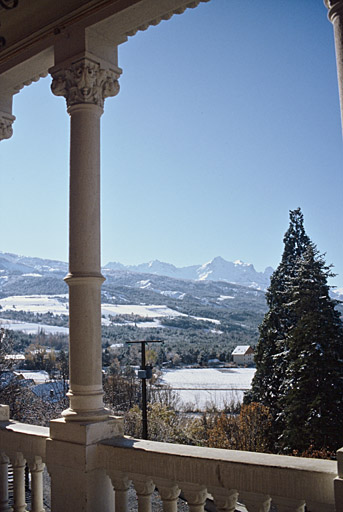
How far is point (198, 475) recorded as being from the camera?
18.0 ft

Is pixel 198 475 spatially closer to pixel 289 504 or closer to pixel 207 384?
pixel 289 504

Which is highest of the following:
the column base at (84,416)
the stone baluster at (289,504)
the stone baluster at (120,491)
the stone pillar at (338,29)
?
the stone pillar at (338,29)

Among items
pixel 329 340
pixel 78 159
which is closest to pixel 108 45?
pixel 78 159

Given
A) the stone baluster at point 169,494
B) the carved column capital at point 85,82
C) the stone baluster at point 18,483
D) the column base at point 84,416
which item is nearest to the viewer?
the stone baluster at point 169,494

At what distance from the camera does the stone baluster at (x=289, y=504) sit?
15.6 feet

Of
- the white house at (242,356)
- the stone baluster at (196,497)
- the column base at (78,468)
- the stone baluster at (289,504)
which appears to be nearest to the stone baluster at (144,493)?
the stone baluster at (196,497)

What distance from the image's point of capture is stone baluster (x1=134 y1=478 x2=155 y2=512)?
5.96 m

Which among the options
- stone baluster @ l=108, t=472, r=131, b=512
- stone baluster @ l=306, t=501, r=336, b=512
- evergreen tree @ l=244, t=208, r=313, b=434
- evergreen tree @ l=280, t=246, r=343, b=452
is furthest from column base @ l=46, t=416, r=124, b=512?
evergreen tree @ l=244, t=208, r=313, b=434

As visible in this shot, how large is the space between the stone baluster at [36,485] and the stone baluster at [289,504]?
3809 mm

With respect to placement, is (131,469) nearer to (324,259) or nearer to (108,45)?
(108,45)

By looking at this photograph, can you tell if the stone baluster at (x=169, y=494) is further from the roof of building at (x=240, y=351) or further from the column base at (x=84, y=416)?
the roof of building at (x=240, y=351)

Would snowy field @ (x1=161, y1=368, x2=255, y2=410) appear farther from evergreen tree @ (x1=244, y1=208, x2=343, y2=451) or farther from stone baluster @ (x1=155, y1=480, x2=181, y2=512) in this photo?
stone baluster @ (x1=155, y1=480, x2=181, y2=512)

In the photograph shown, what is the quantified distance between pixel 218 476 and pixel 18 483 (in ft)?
11.9

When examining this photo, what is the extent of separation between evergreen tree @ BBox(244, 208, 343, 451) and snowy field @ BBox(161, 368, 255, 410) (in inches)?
1588
